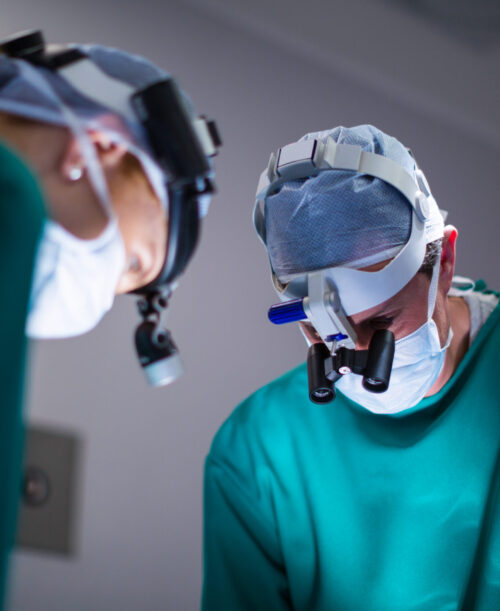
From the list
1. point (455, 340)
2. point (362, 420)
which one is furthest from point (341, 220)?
point (362, 420)

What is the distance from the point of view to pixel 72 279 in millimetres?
1178

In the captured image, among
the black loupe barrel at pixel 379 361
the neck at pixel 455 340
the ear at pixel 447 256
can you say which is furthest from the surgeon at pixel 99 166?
the neck at pixel 455 340

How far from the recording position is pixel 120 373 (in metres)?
2.00

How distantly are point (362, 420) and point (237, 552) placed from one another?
479mm

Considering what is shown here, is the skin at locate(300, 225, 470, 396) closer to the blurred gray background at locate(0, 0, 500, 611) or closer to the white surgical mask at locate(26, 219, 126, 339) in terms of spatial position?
the blurred gray background at locate(0, 0, 500, 611)

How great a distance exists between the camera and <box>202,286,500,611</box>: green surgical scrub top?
1.90 m

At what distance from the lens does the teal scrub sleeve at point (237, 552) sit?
1955mm

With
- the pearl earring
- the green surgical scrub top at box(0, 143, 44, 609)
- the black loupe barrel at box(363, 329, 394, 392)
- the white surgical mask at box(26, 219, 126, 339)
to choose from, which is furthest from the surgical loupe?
the green surgical scrub top at box(0, 143, 44, 609)

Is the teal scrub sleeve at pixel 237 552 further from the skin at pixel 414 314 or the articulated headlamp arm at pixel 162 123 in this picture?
the articulated headlamp arm at pixel 162 123

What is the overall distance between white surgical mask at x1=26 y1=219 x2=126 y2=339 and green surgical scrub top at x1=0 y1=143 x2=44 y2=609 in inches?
12.3

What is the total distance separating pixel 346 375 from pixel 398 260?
1.00 ft

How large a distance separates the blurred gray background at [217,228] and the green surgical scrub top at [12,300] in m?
1.07

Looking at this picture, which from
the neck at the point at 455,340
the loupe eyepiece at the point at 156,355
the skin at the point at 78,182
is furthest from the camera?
the neck at the point at 455,340

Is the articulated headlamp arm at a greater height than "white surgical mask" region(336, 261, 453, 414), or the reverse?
the articulated headlamp arm
